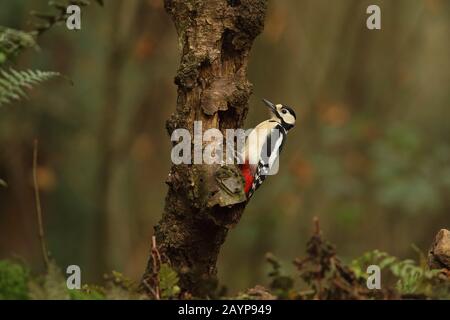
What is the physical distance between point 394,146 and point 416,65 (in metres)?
2.86

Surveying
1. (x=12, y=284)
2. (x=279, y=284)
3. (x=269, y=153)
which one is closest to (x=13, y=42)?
(x=12, y=284)

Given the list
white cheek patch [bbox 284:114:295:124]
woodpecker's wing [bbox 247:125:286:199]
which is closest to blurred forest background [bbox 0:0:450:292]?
white cheek patch [bbox 284:114:295:124]

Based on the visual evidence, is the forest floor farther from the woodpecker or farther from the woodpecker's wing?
the woodpecker's wing

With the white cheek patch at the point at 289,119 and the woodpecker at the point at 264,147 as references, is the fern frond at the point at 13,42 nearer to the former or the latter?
the woodpecker at the point at 264,147

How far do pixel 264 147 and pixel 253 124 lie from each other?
9.87ft

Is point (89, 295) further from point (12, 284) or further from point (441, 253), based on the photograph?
point (441, 253)

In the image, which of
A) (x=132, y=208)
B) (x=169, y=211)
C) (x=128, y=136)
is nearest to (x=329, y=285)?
(x=169, y=211)

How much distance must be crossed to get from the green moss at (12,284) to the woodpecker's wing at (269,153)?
2.53 metres

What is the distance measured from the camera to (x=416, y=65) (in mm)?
10398

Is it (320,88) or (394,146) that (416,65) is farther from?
(394,146)

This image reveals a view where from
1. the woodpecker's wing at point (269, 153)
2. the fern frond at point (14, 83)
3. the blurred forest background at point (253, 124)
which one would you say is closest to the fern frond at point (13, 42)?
the fern frond at point (14, 83)

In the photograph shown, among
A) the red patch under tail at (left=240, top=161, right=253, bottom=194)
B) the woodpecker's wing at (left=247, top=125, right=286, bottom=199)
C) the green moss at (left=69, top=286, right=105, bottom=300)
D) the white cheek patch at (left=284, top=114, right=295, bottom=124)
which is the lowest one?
the green moss at (left=69, top=286, right=105, bottom=300)

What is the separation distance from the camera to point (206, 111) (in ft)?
10.2

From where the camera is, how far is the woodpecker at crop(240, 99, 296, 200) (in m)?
4.64
